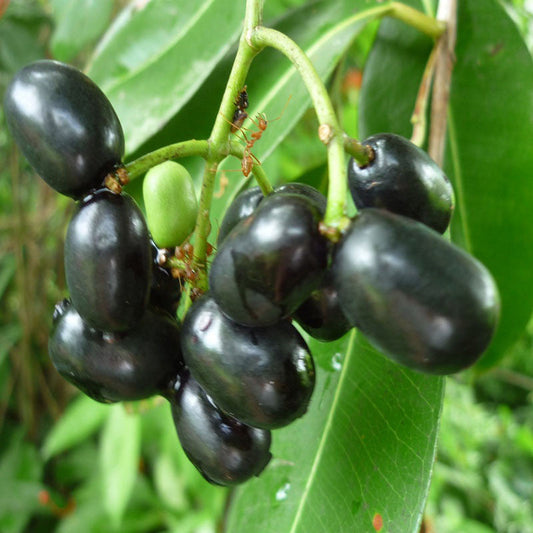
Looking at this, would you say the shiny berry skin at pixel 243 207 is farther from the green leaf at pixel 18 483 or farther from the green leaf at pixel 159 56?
the green leaf at pixel 18 483

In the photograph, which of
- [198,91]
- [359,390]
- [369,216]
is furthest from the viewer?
[198,91]

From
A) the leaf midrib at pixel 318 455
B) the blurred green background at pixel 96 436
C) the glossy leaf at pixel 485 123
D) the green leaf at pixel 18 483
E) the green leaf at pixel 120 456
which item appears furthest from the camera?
the green leaf at pixel 18 483

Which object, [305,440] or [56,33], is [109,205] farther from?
[56,33]

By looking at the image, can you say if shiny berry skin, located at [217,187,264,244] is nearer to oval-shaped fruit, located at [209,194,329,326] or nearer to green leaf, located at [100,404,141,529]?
oval-shaped fruit, located at [209,194,329,326]

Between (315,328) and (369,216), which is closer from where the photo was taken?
(369,216)

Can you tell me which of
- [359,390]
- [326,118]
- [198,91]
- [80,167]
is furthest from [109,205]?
[198,91]

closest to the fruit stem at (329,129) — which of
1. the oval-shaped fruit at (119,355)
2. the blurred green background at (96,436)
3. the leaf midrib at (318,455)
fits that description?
the oval-shaped fruit at (119,355)

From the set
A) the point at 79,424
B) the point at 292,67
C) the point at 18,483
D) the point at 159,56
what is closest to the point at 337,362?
the point at 292,67
